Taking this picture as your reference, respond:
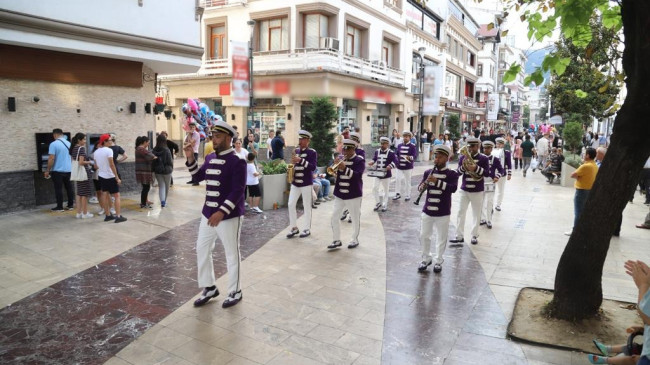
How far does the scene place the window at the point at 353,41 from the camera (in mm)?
23859

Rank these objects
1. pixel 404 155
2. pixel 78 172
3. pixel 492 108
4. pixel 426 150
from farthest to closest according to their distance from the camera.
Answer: pixel 492 108, pixel 426 150, pixel 404 155, pixel 78 172

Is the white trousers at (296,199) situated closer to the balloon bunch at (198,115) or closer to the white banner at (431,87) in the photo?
the balloon bunch at (198,115)

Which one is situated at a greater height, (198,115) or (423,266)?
(198,115)

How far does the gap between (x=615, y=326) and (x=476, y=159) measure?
4.18 meters

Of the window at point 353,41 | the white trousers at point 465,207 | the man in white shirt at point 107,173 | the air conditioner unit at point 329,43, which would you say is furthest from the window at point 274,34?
the white trousers at point 465,207

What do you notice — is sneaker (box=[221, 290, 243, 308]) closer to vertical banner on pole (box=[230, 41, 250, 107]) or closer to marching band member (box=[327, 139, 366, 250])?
marching band member (box=[327, 139, 366, 250])

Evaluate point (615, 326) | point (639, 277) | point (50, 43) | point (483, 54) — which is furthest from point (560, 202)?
point (483, 54)

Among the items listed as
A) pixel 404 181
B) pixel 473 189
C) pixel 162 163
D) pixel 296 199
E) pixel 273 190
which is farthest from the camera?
pixel 404 181

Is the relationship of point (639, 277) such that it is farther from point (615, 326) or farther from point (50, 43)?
point (50, 43)

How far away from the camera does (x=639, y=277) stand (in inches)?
139

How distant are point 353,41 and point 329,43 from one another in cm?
304

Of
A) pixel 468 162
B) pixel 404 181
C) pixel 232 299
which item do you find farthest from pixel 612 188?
pixel 404 181

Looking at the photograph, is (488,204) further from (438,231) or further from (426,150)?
(426,150)

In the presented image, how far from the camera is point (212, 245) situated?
552 centimetres
